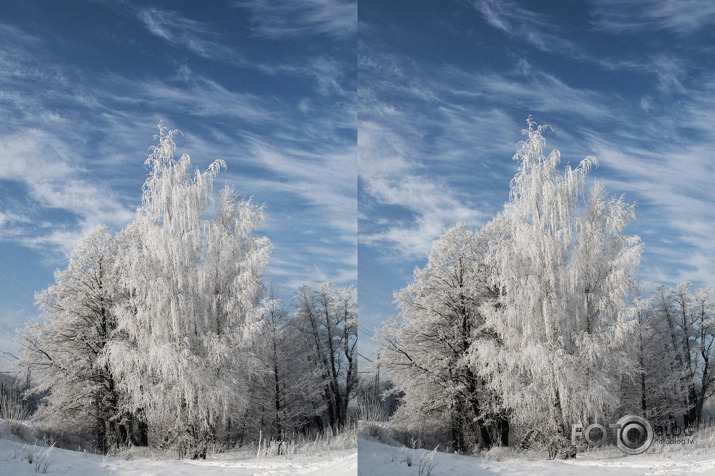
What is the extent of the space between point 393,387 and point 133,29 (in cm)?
535

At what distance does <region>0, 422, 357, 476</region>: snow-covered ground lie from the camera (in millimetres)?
5125

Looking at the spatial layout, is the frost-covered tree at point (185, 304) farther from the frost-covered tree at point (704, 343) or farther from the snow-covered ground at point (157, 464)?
the frost-covered tree at point (704, 343)

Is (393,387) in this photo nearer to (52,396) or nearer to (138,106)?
(52,396)

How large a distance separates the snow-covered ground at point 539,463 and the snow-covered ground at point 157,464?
592mm

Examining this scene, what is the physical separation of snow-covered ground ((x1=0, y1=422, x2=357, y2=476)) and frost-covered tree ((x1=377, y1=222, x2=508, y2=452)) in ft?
3.13

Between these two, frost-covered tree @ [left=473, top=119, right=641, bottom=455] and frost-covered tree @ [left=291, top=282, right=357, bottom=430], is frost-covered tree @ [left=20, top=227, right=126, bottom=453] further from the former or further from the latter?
frost-covered tree @ [left=473, top=119, right=641, bottom=455]

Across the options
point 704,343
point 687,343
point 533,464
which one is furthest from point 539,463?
point 704,343

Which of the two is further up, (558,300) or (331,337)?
(558,300)

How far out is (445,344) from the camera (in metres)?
6.93

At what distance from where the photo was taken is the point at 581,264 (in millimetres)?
5828

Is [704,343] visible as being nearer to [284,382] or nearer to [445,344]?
[445,344]

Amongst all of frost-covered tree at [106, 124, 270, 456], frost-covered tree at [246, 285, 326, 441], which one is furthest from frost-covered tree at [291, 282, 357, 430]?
frost-covered tree at [106, 124, 270, 456]

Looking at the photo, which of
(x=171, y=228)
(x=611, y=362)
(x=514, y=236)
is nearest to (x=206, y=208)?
(x=171, y=228)

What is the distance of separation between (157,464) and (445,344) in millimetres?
3431
